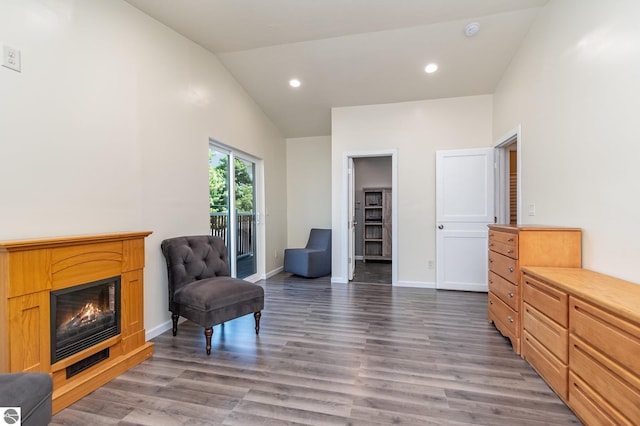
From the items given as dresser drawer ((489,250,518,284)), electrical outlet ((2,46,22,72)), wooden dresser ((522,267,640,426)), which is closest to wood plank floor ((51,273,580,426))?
wooden dresser ((522,267,640,426))

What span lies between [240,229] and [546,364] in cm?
382

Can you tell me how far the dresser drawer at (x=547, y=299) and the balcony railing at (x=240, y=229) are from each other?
3.36 meters

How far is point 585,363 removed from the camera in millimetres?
1528

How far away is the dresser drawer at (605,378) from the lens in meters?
1.24

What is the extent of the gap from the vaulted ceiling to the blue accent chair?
2312mm

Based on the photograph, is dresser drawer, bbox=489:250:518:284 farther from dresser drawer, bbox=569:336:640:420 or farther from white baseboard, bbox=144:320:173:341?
white baseboard, bbox=144:320:173:341

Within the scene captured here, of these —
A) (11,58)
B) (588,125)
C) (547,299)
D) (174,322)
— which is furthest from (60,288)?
(588,125)

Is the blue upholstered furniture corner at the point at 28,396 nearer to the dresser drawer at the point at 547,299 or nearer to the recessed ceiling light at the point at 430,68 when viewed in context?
the dresser drawer at the point at 547,299

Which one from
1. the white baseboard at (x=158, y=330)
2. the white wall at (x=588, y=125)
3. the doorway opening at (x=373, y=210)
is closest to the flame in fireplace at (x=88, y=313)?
the white baseboard at (x=158, y=330)

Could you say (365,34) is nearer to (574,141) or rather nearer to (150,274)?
(574,141)

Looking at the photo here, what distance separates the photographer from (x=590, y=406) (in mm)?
1477

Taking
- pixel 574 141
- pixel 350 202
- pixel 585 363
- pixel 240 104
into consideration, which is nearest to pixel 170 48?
pixel 240 104

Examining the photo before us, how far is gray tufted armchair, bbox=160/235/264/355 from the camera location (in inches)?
94.1

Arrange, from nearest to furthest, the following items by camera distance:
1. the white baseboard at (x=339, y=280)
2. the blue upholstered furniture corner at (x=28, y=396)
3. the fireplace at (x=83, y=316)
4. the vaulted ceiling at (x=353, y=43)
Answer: the blue upholstered furniture corner at (x=28, y=396) → the fireplace at (x=83, y=316) → the vaulted ceiling at (x=353, y=43) → the white baseboard at (x=339, y=280)
